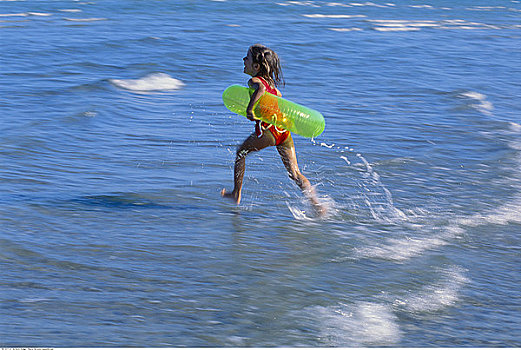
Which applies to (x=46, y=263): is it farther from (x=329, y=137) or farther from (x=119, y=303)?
(x=329, y=137)

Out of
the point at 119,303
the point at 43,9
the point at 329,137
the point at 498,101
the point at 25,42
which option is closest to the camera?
the point at 119,303

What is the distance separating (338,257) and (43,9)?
1695 centimetres

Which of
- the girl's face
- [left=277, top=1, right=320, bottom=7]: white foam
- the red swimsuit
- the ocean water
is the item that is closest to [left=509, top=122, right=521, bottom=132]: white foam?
the ocean water

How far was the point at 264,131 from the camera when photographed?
6.35m

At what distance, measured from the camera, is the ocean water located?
181 inches

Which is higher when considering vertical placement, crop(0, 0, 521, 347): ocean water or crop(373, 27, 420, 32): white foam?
crop(373, 27, 420, 32): white foam

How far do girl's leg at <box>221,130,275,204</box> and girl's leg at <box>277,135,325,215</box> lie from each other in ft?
0.37

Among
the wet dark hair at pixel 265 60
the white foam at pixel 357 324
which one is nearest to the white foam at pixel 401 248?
the white foam at pixel 357 324

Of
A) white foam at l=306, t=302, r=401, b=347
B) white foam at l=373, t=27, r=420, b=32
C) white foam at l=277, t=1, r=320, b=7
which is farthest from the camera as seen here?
white foam at l=277, t=1, r=320, b=7

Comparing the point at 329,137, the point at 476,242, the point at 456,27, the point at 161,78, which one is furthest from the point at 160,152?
the point at 456,27

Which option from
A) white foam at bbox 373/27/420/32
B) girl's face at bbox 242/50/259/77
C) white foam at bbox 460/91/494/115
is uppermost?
girl's face at bbox 242/50/259/77

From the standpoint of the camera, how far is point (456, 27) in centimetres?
2186

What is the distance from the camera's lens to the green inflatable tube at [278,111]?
6145 mm

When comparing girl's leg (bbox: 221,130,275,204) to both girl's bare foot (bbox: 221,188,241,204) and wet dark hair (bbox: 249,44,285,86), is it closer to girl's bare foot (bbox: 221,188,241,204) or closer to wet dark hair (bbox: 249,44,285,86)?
girl's bare foot (bbox: 221,188,241,204)
